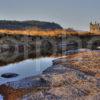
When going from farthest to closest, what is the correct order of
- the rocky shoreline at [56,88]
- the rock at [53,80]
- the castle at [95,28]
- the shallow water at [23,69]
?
the castle at [95,28] < the shallow water at [23,69] < the rock at [53,80] < the rocky shoreline at [56,88]

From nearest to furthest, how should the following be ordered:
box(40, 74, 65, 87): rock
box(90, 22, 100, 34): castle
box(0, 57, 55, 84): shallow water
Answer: box(40, 74, 65, 87): rock < box(0, 57, 55, 84): shallow water < box(90, 22, 100, 34): castle

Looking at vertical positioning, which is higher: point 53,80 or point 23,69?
point 53,80

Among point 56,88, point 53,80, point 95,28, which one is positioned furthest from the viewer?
point 95,28

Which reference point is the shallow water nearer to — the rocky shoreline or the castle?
the rocky shoreline

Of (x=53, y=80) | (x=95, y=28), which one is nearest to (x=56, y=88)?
(x=53, y=80)

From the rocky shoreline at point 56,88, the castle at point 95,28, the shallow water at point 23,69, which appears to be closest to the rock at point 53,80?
the rocky shoreline at point 56,88

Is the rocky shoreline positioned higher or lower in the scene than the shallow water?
higher

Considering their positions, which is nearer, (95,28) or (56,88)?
(56,88)

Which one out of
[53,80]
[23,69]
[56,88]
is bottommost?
[23,69]

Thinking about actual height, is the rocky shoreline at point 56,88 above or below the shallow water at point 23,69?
above

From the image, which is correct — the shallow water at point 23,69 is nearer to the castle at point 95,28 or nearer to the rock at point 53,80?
the rock at point 53,80

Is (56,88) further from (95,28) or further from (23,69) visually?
(95,28)

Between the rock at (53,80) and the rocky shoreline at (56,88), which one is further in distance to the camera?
the rock at (53,80)

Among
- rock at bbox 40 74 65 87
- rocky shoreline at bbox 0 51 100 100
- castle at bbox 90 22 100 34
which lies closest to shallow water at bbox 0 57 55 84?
rocky shoreline at bbox 0 51 100 100
